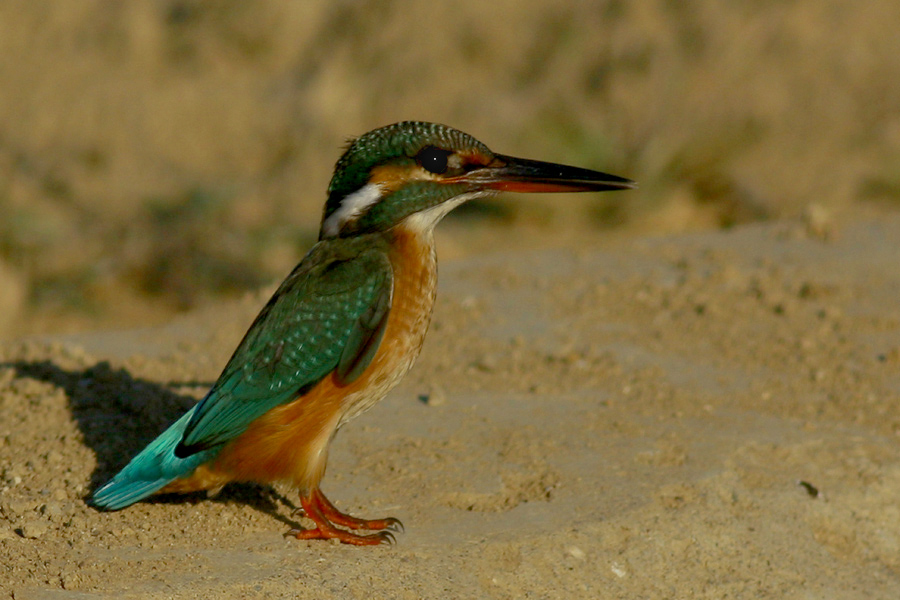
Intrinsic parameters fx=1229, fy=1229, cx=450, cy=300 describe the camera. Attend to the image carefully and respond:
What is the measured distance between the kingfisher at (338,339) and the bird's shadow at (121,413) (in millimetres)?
244

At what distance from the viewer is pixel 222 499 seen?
12.7 ft

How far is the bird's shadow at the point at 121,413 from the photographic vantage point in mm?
3908

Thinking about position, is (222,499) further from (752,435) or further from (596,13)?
(596,13)

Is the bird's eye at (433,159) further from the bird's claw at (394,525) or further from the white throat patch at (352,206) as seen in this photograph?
the bird's claw at (394,525)

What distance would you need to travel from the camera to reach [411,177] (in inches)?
150

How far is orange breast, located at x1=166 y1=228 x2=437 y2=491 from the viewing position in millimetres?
3641

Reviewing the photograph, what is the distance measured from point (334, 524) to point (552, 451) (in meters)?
0.92

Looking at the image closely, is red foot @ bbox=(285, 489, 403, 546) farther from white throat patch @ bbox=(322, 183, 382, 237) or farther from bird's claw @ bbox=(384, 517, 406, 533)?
white throat patch @ bbox=(322, 183, 382, 237)

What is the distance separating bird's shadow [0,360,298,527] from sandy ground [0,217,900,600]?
0.01m

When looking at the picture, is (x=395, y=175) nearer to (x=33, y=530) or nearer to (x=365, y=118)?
(x=33, y=530)

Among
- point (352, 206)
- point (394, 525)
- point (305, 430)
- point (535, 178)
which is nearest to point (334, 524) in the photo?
point (394, 525)

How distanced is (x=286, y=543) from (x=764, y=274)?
11.0ft

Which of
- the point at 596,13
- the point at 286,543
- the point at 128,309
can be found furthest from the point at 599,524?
the point at 596,13

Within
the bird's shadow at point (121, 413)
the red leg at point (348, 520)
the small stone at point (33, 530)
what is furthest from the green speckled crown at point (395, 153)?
the small stone at point (33, 530)
